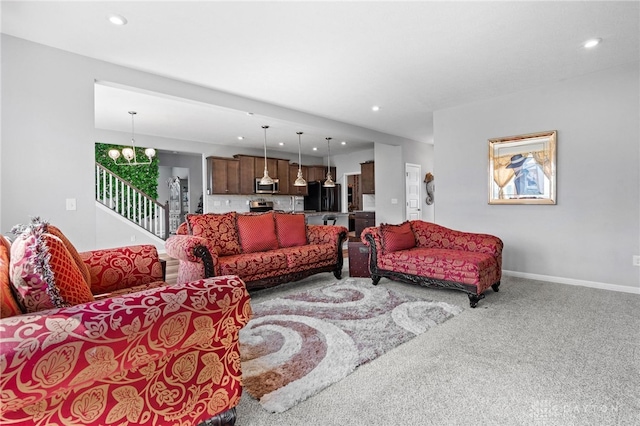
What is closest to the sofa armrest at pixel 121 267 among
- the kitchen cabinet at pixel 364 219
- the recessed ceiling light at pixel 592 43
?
the recessed ceiling light at pixel 592 43

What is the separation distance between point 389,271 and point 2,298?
3.30 m

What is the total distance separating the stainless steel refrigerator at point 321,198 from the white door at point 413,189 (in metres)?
2.37

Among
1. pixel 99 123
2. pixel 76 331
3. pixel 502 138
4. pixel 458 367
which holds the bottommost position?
pixel 458 367

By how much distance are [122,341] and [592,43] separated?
4250mm

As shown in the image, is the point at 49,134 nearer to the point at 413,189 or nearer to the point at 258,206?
the point at 258,206

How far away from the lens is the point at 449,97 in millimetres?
4539

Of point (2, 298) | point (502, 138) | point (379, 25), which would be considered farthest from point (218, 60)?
point (502, 138)

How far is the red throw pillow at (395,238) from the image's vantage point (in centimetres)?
381

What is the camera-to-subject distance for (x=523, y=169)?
4.27 metres

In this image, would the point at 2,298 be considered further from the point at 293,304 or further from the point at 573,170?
Answer: the point at 573,170

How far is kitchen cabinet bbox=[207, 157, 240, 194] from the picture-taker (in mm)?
7359

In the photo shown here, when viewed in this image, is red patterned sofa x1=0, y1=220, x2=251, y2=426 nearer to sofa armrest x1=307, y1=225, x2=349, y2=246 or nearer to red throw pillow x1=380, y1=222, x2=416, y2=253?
red throw pillow x1=380, y1=222, x2=416, y2=253

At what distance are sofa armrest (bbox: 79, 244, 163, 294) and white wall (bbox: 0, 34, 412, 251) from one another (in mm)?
1118

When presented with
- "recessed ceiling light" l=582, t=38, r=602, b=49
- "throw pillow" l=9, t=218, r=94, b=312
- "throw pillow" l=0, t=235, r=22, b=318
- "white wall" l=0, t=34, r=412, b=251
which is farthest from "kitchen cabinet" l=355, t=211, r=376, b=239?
"throw pillow" l=0, t=235, r=22, b=318
